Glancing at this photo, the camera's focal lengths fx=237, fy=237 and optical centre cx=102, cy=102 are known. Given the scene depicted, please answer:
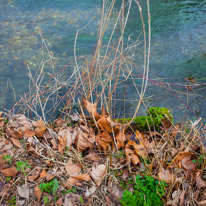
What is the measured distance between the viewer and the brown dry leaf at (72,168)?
224 centimetres

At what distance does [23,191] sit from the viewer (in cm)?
216

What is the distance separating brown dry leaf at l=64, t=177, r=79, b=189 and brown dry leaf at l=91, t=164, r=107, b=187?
0.17 m

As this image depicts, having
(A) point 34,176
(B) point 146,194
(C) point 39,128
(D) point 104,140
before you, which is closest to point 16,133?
(C) point 39,128

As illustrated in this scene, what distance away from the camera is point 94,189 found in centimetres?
217

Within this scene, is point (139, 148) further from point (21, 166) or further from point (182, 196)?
point (21, 166)

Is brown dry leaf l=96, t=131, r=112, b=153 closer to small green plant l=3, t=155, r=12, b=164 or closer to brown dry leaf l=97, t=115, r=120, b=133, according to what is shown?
brown dry leaf l=97, t=115, r=120, b=133

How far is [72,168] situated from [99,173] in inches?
10.5

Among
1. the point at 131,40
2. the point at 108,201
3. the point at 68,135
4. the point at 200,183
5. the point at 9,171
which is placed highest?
the point at 131,40

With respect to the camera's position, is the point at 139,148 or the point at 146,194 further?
the point at 139,148

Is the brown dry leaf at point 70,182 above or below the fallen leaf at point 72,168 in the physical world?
below

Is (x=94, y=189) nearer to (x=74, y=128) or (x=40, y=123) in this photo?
(x=74, y=128)

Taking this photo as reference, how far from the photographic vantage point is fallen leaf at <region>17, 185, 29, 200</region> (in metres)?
2.14

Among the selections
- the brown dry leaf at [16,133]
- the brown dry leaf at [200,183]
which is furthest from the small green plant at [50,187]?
the brown dry leaf at [200,183]

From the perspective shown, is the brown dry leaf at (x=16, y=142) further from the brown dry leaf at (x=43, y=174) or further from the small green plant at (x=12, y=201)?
the small green plant at (x=12, y=201)
